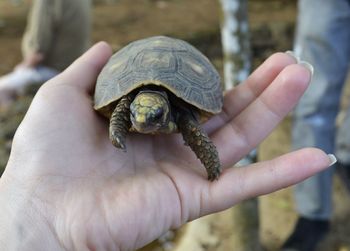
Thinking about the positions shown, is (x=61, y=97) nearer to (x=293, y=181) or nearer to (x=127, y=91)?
(x=127, y=91)

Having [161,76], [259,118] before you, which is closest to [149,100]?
[161,76]

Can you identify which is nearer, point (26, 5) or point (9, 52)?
point (9, 52)

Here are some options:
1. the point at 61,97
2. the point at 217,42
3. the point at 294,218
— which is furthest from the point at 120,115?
the point at 217,42

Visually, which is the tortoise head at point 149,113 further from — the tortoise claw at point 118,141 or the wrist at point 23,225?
the wrist at point 23,225

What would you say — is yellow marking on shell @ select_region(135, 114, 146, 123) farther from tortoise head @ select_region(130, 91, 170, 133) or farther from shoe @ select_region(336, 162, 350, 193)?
shoe @ select_region(336, 162, 350, 193)

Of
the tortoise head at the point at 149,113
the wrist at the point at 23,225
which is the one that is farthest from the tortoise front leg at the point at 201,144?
the wrist at the point at 23,225

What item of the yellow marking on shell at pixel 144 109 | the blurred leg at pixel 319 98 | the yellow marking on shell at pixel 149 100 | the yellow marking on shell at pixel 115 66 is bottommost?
the blurred leg at pixel 319 98
